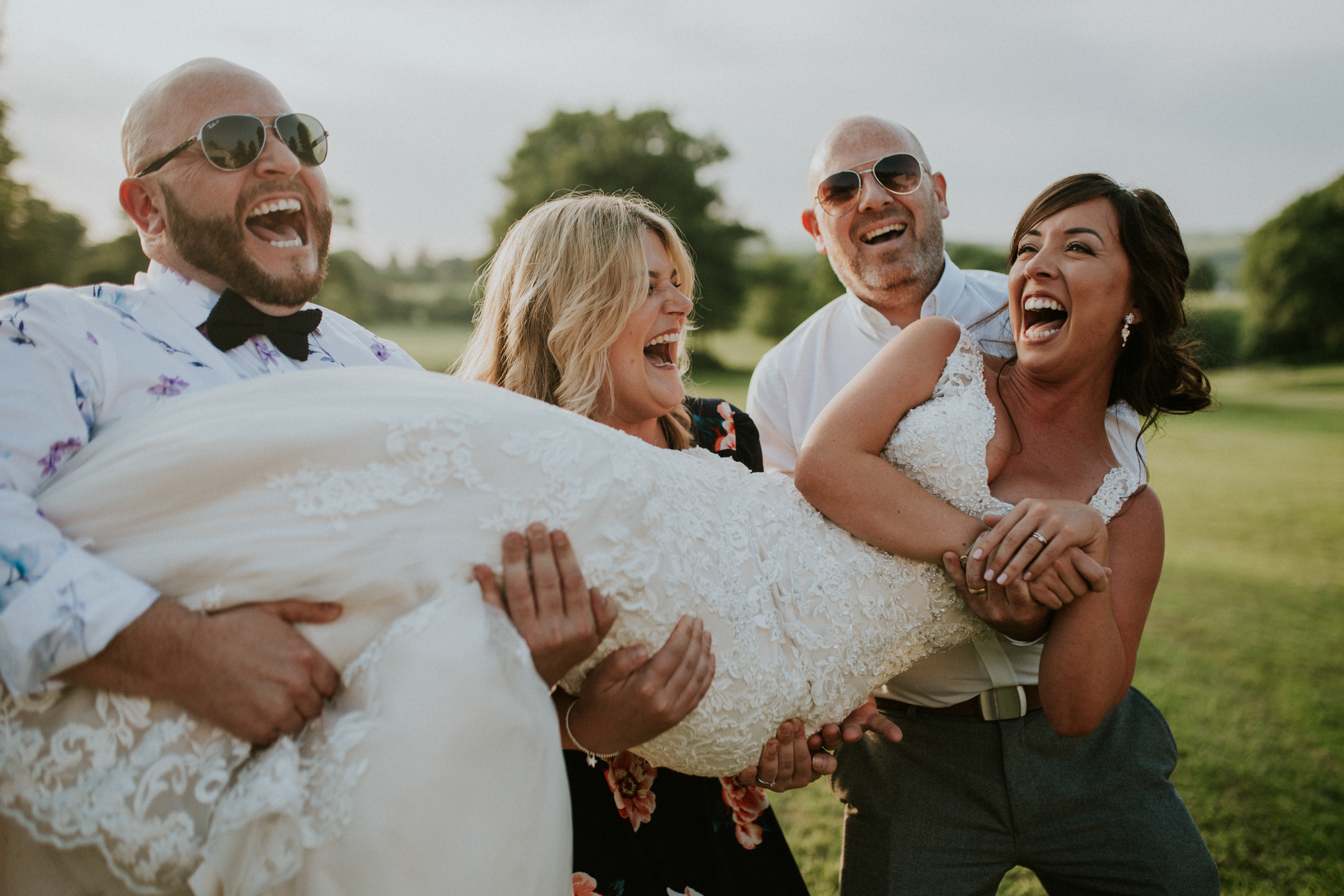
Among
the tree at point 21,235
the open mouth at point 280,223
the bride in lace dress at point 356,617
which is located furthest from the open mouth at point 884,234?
the tree at point 21,235

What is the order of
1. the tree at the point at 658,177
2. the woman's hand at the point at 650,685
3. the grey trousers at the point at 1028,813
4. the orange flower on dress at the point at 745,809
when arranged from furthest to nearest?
the tree at the point at 658,177, the grey trousers at the point at 1028,813, the orange flower on dress at the point at 745,809, the woman's hand at the point at 650,685

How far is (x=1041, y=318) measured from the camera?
9.11 feet

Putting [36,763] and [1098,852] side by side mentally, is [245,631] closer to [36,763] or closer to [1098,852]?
[36,763]

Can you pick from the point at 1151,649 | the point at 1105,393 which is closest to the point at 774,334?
the point at 1151,649

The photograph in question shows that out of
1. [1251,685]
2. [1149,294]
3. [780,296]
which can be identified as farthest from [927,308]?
[780,296]

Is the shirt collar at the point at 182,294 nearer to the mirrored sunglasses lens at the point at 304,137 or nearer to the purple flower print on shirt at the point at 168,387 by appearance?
the purple flower print on shirt at the point at 168,387

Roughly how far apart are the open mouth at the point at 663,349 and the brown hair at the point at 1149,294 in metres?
1.29

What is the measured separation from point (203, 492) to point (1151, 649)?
7852 mm

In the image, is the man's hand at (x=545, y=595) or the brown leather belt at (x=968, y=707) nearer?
the man's hand at (x=545, y=595)

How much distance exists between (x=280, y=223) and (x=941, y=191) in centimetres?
301

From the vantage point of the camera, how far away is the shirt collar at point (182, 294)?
216cm

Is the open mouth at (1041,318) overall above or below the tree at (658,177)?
below

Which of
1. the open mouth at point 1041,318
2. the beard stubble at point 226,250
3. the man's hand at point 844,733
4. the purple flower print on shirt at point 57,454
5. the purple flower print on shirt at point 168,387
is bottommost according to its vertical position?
the man's hand at point 844,733

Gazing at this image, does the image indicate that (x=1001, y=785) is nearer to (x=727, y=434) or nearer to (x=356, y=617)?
(x=727, y=434)
